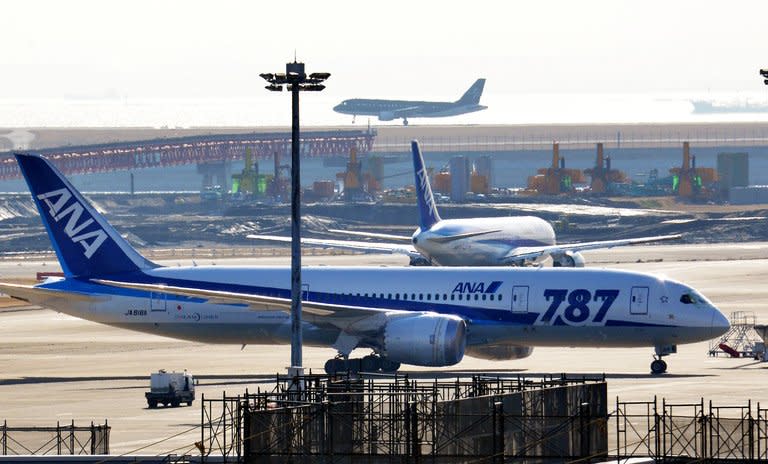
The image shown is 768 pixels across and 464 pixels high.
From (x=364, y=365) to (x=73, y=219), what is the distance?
14.1m

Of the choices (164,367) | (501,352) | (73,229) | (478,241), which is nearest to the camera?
(501,352)

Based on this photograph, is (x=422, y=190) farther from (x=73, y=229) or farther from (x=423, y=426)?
(x=423, y=426)

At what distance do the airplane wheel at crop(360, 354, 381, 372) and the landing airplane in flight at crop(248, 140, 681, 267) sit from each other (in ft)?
181

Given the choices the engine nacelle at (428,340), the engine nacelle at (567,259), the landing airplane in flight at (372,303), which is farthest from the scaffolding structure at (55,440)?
the engine nacelle at (567,259)

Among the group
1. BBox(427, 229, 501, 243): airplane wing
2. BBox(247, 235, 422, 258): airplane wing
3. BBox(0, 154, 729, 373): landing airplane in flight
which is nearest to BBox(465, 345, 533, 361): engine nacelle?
BBox(0, 154, 729, 373): landing airplane in flight

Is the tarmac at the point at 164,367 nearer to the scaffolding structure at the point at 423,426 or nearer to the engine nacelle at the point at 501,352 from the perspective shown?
the engine nacelle at the point at 501,352

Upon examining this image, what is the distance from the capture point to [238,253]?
602 ft

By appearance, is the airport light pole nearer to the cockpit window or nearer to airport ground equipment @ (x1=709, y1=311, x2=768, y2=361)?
the cockpit window

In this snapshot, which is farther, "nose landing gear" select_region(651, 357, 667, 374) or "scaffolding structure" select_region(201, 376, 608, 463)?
"nose landing gear" select_region(651, 357, 667, 374)

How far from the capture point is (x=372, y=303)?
6931 cm

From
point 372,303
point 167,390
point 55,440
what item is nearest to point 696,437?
point 55,440

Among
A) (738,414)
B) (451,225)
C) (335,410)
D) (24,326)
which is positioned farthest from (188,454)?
(451,225)

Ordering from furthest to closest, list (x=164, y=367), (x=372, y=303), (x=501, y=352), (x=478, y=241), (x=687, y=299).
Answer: (x=478, y=241) < (x=164, y=367) < (x=501, y=352) < (x=372, y=303) < (x=687, y=299)

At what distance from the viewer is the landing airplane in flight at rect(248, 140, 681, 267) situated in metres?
124
